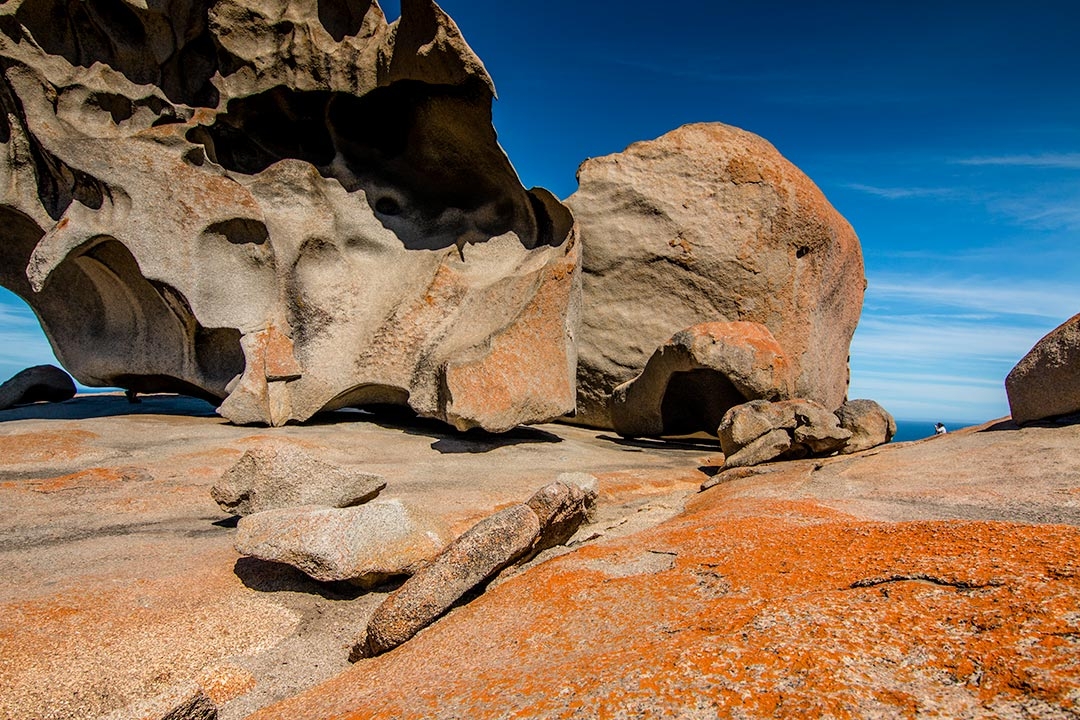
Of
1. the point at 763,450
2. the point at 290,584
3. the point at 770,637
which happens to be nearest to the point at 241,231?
the point at 290,584

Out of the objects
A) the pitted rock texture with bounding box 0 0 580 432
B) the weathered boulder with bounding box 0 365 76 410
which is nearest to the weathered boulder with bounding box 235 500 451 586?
the pitted rock texture with bounding box 0 0 580 432

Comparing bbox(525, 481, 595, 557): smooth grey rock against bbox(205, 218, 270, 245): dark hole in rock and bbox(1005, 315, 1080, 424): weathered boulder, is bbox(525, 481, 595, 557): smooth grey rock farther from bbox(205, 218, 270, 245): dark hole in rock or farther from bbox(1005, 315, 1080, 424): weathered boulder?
bbox(205, 218, 270, 245): dark hole in rock

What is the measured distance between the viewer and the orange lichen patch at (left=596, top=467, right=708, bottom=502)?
5102 millimetres

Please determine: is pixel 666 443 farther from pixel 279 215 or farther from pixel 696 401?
pixel 279 215

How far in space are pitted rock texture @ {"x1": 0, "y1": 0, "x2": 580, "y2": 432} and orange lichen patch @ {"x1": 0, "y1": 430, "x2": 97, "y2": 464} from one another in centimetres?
153

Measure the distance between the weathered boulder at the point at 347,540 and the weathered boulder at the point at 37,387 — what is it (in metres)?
7.28

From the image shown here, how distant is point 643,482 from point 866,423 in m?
2.66

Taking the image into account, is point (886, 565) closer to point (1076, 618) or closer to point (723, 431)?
point (1076, 618)

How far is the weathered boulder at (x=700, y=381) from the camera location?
23.3ft

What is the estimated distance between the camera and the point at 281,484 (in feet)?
12.7

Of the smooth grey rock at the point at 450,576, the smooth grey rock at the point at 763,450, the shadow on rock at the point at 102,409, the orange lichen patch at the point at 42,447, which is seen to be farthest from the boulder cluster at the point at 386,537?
the shadow on rock at the point at 102,409

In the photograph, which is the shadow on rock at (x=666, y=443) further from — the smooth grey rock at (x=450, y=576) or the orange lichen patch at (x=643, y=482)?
the smooth grey rock at (x=450, y=576)

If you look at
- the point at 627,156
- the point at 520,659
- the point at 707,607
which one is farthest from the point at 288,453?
the point at 627,156

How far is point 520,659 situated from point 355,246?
22.5ft
